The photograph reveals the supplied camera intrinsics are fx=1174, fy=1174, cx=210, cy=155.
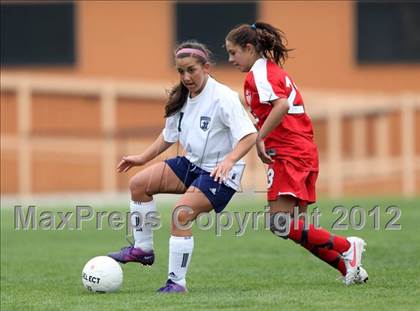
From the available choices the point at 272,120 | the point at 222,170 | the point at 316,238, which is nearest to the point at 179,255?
the point at 222,170

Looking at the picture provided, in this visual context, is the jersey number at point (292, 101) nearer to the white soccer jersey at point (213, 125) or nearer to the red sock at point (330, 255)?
the white soccer jersey at point (213, 125)

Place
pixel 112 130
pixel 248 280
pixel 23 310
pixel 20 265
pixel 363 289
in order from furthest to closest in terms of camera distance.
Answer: pixel 112 130 < pixel 20 265 < pixel 248 280 < pixel 363 289 < pixel 23 310

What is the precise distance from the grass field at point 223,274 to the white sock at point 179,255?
206mm

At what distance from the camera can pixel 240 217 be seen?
16.2 metres

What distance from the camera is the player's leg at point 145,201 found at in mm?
8633

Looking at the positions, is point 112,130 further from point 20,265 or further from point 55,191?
Result: point 20,265

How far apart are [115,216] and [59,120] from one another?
35.5 ft

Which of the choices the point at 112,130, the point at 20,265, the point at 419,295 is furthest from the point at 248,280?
the point at 112,130

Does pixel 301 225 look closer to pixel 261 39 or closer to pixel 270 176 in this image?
pixel 270 176

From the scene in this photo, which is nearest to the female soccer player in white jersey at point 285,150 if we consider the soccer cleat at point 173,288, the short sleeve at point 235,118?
the short sleeve at point 235,118

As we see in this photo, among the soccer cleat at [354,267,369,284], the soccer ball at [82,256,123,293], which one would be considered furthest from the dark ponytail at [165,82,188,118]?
the soccer cleat at [354,267,369,284]

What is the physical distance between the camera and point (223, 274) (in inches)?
388

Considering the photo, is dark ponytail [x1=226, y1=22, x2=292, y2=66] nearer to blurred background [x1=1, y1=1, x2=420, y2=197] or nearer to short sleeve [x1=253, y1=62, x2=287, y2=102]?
short sleeve [x1=253, y1=62, x2=287, y2=102]

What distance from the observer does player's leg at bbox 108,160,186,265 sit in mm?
8633
